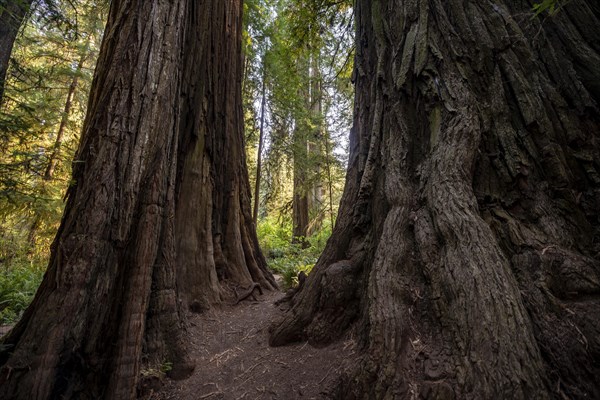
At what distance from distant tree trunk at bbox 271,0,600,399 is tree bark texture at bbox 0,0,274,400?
125cm

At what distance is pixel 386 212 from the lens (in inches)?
101

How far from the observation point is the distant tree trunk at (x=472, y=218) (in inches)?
60.7

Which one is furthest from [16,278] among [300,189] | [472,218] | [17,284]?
[472,218]

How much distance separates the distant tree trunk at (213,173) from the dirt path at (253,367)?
793 mm

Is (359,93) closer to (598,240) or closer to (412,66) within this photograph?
(412,66)

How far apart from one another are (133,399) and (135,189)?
160 cm

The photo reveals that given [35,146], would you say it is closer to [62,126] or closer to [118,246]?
[118,246]

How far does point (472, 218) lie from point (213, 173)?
3.78 metres

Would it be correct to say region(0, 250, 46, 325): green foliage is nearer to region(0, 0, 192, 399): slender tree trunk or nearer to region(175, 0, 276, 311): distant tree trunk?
region(175, 0, 276, 311): distant tree trunk

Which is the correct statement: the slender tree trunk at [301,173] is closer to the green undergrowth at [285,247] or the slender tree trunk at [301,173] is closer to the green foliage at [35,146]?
the green undergrowth at [285,247]

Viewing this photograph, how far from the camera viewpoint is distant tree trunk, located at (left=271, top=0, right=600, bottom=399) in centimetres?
154

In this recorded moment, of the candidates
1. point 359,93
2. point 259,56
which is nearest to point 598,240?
point 359,93

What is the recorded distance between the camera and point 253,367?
267 centimetres

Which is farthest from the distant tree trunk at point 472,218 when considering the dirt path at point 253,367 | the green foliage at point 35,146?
the green foliage at point 35,146
